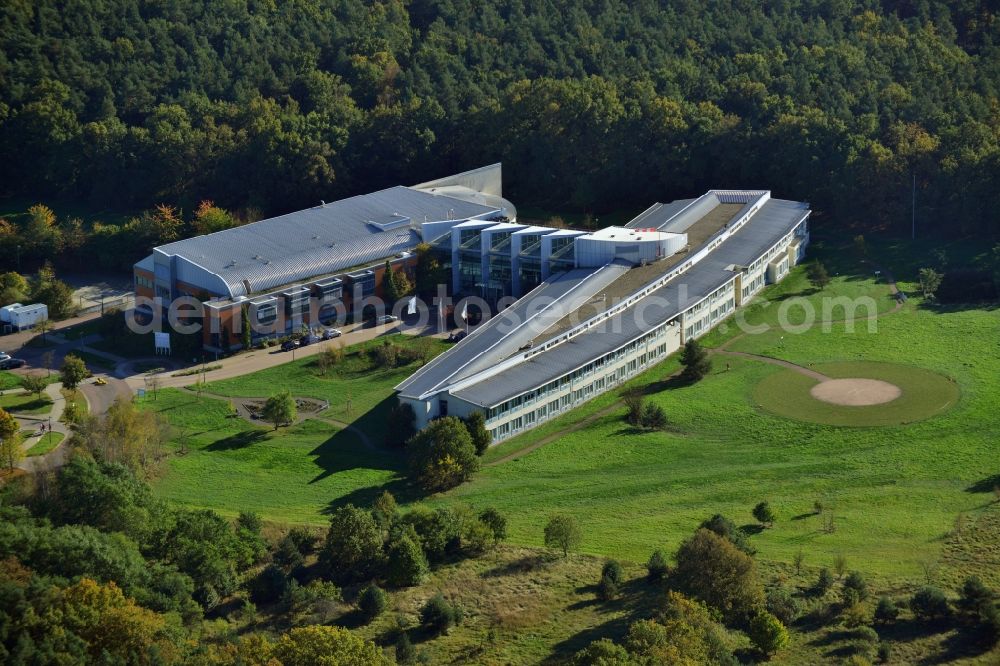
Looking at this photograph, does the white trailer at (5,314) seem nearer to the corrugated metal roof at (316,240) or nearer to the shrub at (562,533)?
the corrugated metal roof at (316,240)

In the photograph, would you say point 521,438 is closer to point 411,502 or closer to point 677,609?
point 411,502

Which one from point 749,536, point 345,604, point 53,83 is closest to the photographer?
point 345,604

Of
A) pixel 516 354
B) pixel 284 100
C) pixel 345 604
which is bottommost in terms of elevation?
pixel 345 604

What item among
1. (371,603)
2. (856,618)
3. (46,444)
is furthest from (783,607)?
(46,444)

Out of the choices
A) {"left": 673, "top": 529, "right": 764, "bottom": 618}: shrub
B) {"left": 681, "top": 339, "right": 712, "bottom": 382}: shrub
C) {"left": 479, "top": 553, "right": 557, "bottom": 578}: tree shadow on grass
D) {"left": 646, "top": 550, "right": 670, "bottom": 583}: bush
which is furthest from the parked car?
{"left": 673, "top": 529, "right": 764, "bottom": 618}: shrub

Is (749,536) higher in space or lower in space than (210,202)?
lower

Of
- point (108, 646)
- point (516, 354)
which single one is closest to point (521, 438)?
point (516, 354)
